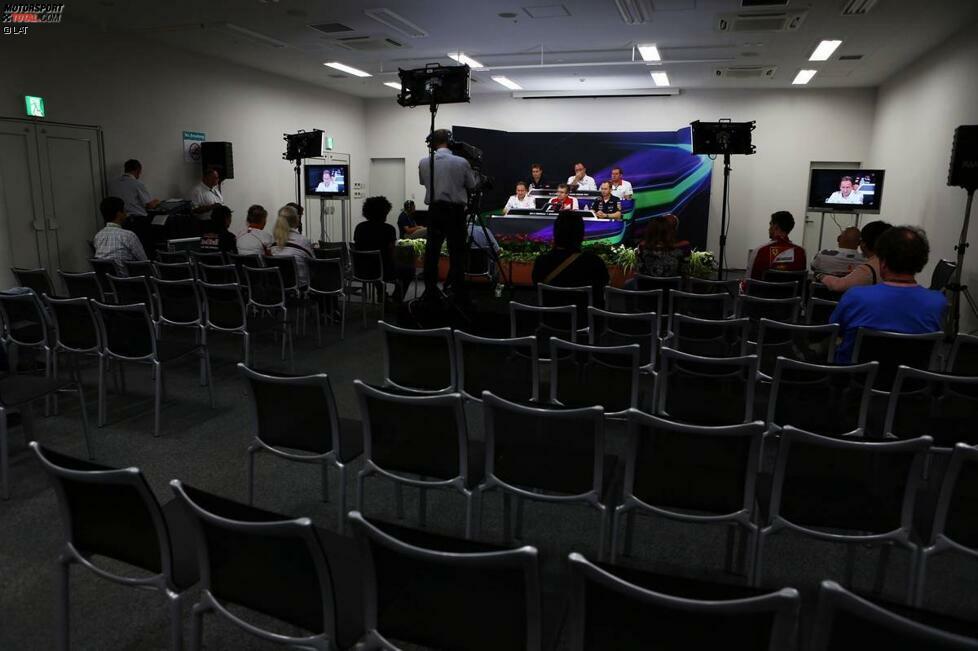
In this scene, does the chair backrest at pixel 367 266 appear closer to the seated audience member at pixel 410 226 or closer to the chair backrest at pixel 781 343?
the seated audience member at pixel 410 226

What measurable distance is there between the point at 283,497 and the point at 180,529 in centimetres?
125

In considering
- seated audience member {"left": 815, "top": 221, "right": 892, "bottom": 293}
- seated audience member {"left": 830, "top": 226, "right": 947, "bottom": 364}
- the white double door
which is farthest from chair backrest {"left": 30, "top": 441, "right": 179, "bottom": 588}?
the white double door

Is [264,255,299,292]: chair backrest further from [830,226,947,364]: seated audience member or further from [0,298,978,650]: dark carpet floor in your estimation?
[830,226,947,364]: seated audience member

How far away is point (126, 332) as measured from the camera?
155 inches

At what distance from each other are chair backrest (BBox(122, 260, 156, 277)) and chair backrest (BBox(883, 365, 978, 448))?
18.1ft

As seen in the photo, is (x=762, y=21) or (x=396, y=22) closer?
(x=762, y=21)

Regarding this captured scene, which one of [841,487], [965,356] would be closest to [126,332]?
[841,487]

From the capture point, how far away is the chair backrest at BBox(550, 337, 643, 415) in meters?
3.02

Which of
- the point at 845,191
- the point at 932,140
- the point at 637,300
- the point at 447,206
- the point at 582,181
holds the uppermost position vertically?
the point at 932,140

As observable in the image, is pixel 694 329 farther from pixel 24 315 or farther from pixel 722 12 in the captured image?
pixel 722 12

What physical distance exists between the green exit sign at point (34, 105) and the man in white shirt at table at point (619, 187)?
27.3 ft

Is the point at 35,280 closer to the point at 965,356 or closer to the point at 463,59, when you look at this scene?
the point at 965,356

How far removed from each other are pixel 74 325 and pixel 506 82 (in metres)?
9.40

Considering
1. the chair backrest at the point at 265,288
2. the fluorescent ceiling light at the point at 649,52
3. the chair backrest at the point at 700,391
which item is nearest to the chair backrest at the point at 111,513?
the chair backrest at the point at 700,391
